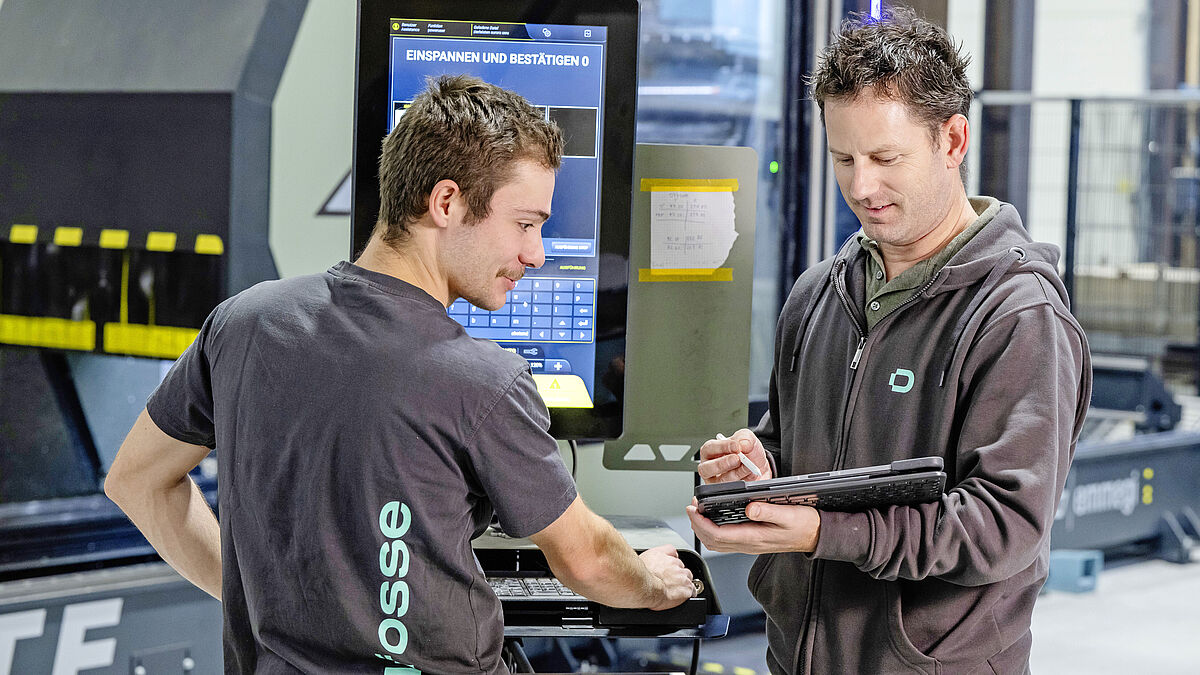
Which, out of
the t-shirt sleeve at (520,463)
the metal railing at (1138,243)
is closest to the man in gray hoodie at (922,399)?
the t-shirt sleeve at (520,463)

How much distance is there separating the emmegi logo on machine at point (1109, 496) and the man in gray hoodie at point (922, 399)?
349 cm

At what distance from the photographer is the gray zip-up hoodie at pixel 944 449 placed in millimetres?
1426

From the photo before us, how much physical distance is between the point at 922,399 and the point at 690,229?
796 millimetres

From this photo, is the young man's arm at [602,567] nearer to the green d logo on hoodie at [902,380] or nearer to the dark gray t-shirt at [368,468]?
the dark gray t-shirt at [368,468]

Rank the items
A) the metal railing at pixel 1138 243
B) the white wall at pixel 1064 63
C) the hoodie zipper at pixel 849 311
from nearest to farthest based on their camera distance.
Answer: the hoodie zipper at pixel 849 311 < the metal railing at pixel 1138 243 < the white wall at pixel 1064 63

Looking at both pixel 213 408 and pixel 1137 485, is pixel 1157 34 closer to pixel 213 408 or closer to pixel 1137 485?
pixel 1137 485

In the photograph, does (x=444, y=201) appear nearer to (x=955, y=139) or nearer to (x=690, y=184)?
(x=955, y=139)

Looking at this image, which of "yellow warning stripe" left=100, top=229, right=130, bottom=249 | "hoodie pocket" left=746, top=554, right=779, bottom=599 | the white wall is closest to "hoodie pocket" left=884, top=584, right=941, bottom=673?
"hoodie pocket" left=746, top=554, right=779, bottom=599

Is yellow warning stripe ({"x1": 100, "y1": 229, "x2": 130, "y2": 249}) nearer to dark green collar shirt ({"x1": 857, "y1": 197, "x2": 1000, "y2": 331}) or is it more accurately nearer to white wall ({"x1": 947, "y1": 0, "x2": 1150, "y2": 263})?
dark green collar shirt ({"x1": 857, "y1": 197, "x2": 1000, "y2": 331})

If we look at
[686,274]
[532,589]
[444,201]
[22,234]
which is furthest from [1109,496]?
[444,201]

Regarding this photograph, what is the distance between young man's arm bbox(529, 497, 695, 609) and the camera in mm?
1427

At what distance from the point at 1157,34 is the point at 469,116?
26.2ft

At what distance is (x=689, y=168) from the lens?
225 cm

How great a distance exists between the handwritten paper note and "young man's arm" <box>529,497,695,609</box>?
746 millimetres
